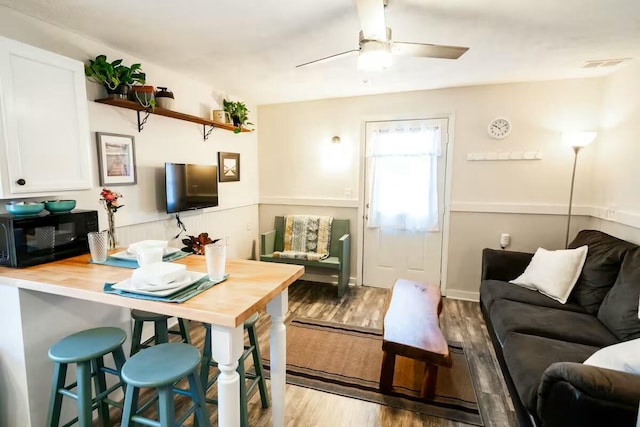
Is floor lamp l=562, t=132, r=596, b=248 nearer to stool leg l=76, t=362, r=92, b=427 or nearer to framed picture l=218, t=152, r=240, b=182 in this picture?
framed picture l=218, t=152, r=240, b=182

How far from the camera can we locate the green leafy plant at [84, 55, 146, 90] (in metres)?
2.19

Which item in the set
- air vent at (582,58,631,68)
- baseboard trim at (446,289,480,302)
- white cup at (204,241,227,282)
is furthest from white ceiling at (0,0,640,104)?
baseboard trim at (446,289,480,302)

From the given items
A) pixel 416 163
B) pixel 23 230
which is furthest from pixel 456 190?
pixel 23 230

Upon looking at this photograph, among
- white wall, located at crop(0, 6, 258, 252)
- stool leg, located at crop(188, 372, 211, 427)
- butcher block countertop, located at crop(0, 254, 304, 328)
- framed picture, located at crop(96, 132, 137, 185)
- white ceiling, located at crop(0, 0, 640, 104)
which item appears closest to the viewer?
butcher block countertop, located at crop(0, 254, 304, 328)

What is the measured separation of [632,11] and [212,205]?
3478mm

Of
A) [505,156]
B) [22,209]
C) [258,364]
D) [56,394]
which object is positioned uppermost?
[505,156]

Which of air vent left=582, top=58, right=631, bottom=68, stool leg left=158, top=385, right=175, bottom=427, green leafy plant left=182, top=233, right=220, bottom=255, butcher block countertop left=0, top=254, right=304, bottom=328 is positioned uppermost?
air vent left=582, top=58, right=631, bottom=68

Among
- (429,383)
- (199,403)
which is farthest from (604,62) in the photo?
(199,403)

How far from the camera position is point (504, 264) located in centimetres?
296

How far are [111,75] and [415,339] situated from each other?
2.71m

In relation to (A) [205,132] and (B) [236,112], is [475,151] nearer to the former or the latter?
(B) [236,112]

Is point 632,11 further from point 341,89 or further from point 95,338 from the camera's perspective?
point 95,338

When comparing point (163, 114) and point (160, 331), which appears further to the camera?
point (163, 114)

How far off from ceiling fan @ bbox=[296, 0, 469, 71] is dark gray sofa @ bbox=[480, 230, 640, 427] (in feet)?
5.63
